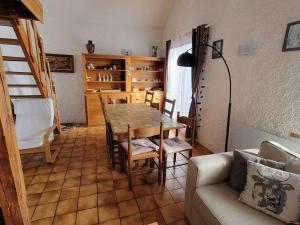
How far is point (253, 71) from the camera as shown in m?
2.14

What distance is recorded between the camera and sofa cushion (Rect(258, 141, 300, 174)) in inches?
47.6

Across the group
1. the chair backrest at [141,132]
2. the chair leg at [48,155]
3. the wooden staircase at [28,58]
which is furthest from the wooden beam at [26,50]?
the chair backrest at [141,132]

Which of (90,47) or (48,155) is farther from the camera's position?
(90,47)

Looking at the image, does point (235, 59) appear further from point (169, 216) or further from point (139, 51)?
point (139, 51)

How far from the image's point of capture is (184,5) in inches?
141

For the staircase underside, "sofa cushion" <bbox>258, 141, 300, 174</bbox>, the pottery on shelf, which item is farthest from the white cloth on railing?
"sofa cushion" <bbox>258, 141, 300, 174</bbox>

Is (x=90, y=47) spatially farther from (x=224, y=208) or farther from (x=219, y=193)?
(x=224, y=208)

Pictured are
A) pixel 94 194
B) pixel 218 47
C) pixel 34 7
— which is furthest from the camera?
pixel 218 47

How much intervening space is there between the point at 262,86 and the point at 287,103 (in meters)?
0.35

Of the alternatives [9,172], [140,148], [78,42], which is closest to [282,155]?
[140,148]

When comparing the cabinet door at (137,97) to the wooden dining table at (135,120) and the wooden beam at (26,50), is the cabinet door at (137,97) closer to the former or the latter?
the wooden dining table at (135,120)

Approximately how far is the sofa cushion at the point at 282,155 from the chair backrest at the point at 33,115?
2.88 meters

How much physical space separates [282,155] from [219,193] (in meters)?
0.57

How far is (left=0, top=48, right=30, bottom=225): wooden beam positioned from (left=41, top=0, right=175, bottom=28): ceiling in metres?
3.62
